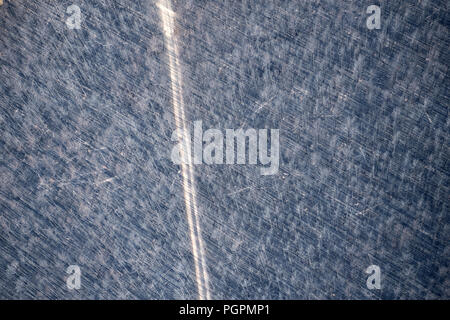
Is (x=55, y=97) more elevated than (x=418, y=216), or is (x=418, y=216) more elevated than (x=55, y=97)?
(x=55, y=97)
